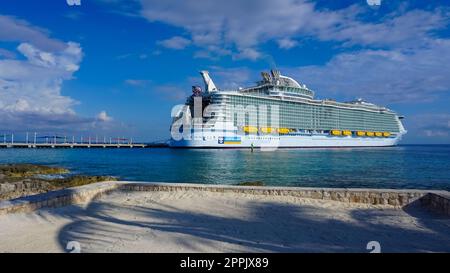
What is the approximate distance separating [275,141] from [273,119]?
394cm

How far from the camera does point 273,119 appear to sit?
58.1 m

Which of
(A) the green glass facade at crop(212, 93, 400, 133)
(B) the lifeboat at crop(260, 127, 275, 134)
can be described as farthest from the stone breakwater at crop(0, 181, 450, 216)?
(B) the lifeboat at crop(260, 127, 275, 134)

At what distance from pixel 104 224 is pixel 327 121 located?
206ft

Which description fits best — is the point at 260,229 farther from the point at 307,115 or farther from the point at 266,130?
the point at 307,115

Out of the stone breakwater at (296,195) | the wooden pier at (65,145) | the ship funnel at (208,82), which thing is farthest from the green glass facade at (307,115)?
the stone breakwater at (296,195)

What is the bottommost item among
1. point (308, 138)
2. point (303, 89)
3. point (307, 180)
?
point (307, 180)

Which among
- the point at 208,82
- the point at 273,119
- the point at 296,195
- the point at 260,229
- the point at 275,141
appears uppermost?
the point at 208,82

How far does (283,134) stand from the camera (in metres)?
58.2

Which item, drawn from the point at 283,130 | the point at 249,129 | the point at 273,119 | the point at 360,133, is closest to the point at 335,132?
the point at 360,133

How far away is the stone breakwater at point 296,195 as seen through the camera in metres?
Result: 7.00

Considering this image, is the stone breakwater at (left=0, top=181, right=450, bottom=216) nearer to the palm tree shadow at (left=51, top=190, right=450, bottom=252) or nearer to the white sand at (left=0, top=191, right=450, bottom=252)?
the white sand at (left=0, top=191, right=450, bottom=252)

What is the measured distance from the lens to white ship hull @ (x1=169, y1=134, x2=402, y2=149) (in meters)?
51.6
